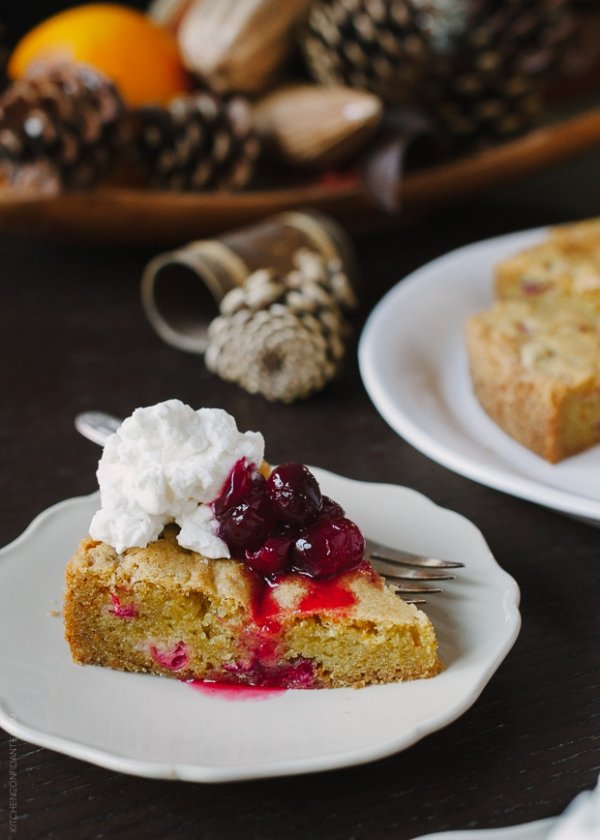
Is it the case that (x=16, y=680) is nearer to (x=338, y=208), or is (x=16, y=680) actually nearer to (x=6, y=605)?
(x=6, y=605)

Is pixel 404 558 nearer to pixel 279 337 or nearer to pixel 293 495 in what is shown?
pixel 293 495

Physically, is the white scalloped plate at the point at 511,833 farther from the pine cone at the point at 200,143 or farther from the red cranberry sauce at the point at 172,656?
the pine cone at the point at 200,143

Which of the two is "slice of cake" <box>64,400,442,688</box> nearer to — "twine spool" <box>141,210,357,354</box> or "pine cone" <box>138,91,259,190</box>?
"twine spool" <box>141,210,357,354</box>

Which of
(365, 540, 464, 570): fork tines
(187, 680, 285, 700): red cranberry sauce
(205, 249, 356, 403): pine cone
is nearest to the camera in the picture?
(187, 680, 285, 700): red cranberry sauce

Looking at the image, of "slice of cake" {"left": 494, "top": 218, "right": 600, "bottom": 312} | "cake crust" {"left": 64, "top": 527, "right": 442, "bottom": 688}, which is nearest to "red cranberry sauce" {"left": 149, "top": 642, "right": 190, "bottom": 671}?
"cake crust" {"left": 64, "top": 527, "right": 442, "bottom": 688}

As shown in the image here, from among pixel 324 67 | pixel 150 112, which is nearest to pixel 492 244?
pixel 324 67

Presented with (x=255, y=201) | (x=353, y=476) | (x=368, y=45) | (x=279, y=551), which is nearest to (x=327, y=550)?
(x=279, y=551)
